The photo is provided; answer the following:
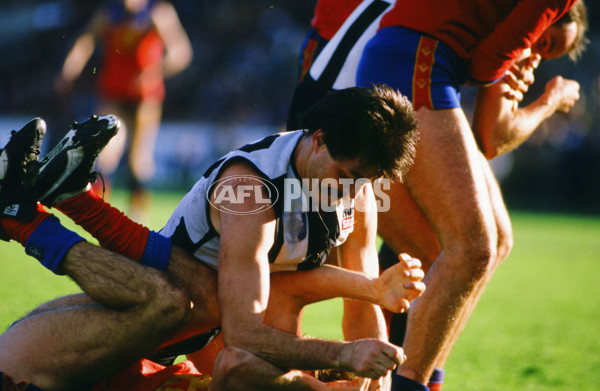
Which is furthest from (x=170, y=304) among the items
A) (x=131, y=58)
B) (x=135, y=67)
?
(x=131, y=58)

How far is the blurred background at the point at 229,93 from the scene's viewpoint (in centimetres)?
1533

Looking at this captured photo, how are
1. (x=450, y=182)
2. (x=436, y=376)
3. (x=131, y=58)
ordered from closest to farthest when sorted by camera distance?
(x=450, y=182), (x=436, y=376), (x=131, y=58)

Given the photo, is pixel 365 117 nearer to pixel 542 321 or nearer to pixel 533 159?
pixel 542 321

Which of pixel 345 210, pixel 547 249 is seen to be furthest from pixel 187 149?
pixel 345 210

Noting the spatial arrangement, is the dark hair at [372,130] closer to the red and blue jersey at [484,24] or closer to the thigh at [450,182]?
the thigh at [450,182]

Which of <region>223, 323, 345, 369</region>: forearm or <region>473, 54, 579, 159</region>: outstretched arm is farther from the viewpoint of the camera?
<region>473, 54, 579, 159</region>: outstretched arm

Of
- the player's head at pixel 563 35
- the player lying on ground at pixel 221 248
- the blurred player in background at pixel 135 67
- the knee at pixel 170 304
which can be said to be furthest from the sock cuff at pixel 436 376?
the blurred player in background at pixel 135 67

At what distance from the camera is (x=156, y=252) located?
2600mm

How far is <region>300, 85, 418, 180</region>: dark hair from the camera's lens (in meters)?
2.43

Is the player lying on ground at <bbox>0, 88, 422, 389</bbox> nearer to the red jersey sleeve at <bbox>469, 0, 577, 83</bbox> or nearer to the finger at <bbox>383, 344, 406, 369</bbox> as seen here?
the finger at <bbox>383, 344, 406, 369</bbox>

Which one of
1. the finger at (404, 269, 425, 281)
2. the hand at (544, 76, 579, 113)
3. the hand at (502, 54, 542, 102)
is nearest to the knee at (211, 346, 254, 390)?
the finger at (404, 269, 425, 281)

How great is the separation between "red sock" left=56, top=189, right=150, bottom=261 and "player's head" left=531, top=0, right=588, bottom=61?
2181 millimetres

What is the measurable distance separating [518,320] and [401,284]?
293 centimetres

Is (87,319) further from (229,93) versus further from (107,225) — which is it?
(229,93)
